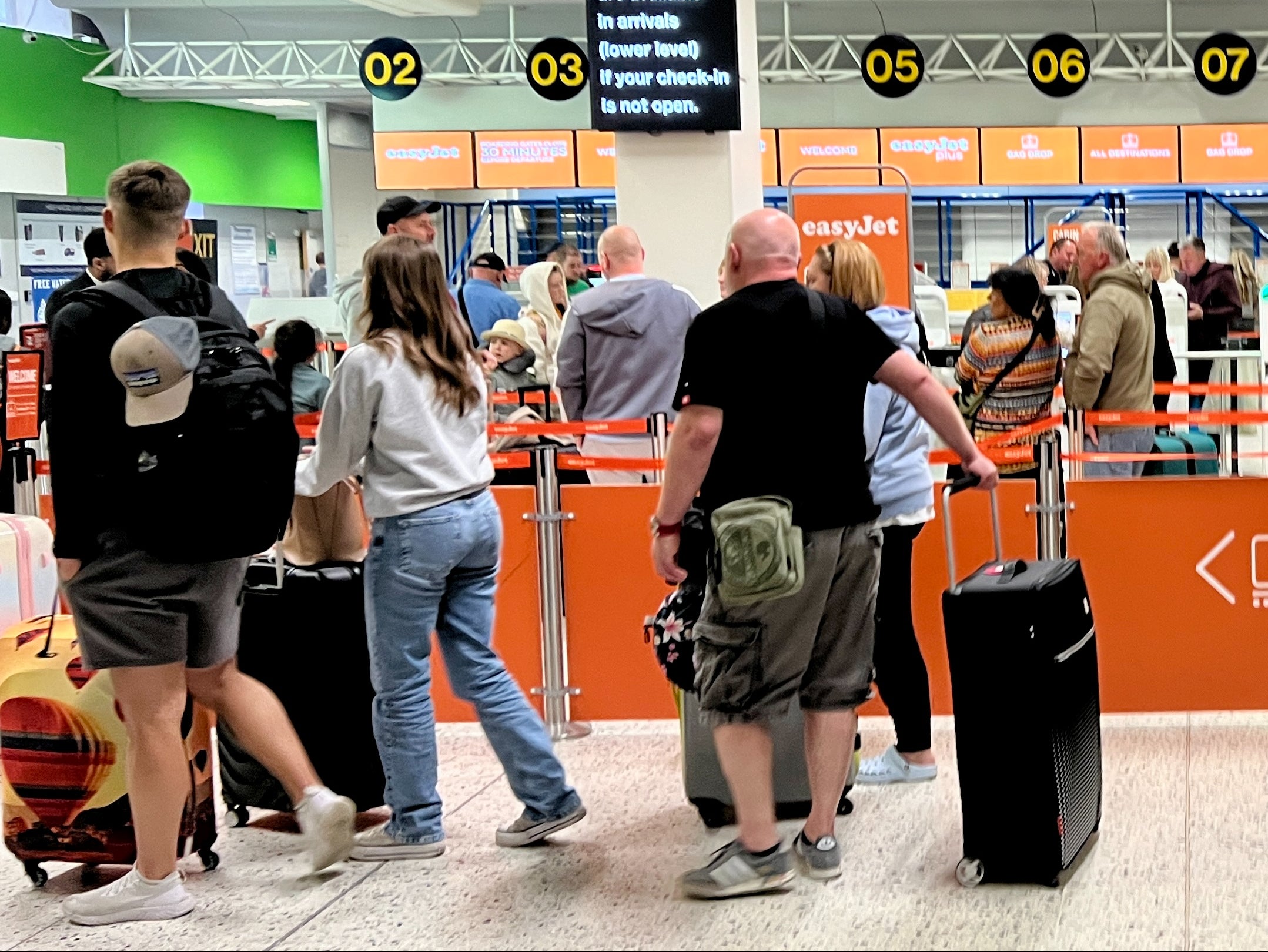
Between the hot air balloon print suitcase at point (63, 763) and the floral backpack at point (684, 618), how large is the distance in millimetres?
1150

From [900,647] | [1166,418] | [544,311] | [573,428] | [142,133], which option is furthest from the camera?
[142,133]

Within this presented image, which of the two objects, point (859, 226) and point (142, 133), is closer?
point (859, 226)

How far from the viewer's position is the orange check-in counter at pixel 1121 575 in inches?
192

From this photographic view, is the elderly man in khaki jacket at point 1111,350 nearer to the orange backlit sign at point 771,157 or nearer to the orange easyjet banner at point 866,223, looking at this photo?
the orange easyjet banner at point 866,223

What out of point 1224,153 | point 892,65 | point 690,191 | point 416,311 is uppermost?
point 892,65

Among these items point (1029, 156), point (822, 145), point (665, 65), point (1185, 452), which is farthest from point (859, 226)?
point (1029, 156)

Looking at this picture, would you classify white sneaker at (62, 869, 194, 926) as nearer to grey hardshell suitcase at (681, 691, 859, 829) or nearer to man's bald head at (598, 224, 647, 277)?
grey hardshell suitcase at (681, 691, 859, 829)

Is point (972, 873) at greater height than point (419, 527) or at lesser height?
lesser

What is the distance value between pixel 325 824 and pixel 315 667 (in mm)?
535

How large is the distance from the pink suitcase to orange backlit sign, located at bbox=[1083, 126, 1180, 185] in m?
13.9

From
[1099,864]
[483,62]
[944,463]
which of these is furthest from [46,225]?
[1099,864]

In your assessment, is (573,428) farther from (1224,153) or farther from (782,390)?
(1224,153)

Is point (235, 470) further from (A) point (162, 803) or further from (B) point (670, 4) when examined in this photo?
(B) point (670, 4)

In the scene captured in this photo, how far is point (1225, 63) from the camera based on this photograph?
14.5m
